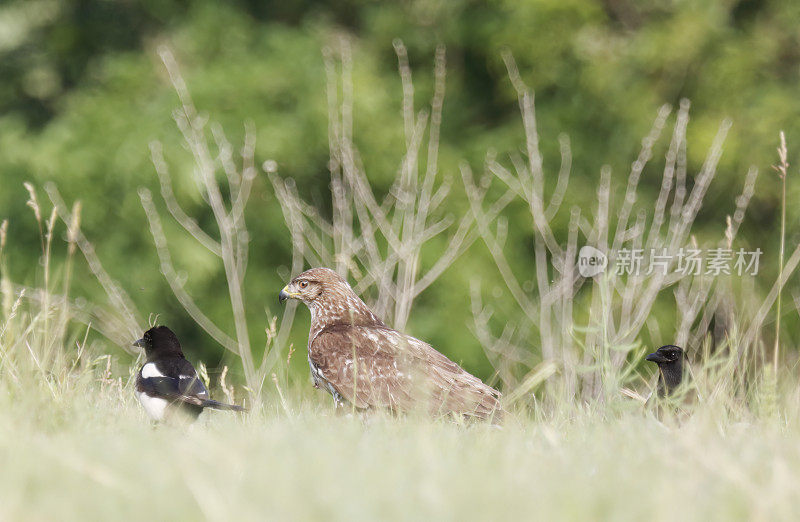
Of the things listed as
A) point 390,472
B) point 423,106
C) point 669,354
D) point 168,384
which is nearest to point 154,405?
point 168,384

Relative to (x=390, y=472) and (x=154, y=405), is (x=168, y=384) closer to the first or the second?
(x=154, y=405)

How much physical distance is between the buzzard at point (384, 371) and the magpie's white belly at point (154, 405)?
3.00 feet

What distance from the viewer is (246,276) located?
986 cm

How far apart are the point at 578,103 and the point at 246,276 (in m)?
3.77

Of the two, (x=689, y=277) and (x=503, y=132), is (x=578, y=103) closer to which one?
(x=503, y=132)

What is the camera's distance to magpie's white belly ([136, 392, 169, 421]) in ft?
14.4

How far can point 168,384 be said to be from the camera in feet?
15.0

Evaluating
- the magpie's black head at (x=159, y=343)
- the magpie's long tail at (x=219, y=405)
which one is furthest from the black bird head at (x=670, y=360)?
the magpie's black head at (x=159, y=343)

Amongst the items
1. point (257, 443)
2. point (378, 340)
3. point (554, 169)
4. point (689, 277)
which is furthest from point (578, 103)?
point (257, 443)

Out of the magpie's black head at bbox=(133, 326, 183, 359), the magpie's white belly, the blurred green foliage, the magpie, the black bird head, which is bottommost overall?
the magpie's white belly

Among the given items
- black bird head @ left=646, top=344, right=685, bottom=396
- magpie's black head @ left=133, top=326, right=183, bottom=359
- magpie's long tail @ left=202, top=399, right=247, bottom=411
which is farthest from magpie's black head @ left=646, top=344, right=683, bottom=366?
magpie's black head @ left=133, top=326, right=183, bottom=359

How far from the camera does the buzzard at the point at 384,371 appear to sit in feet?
16.2

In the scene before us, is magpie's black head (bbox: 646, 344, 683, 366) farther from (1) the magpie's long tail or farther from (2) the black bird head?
(1) the magpie's long tail

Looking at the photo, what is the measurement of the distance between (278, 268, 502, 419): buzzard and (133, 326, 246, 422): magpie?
2.39ft
